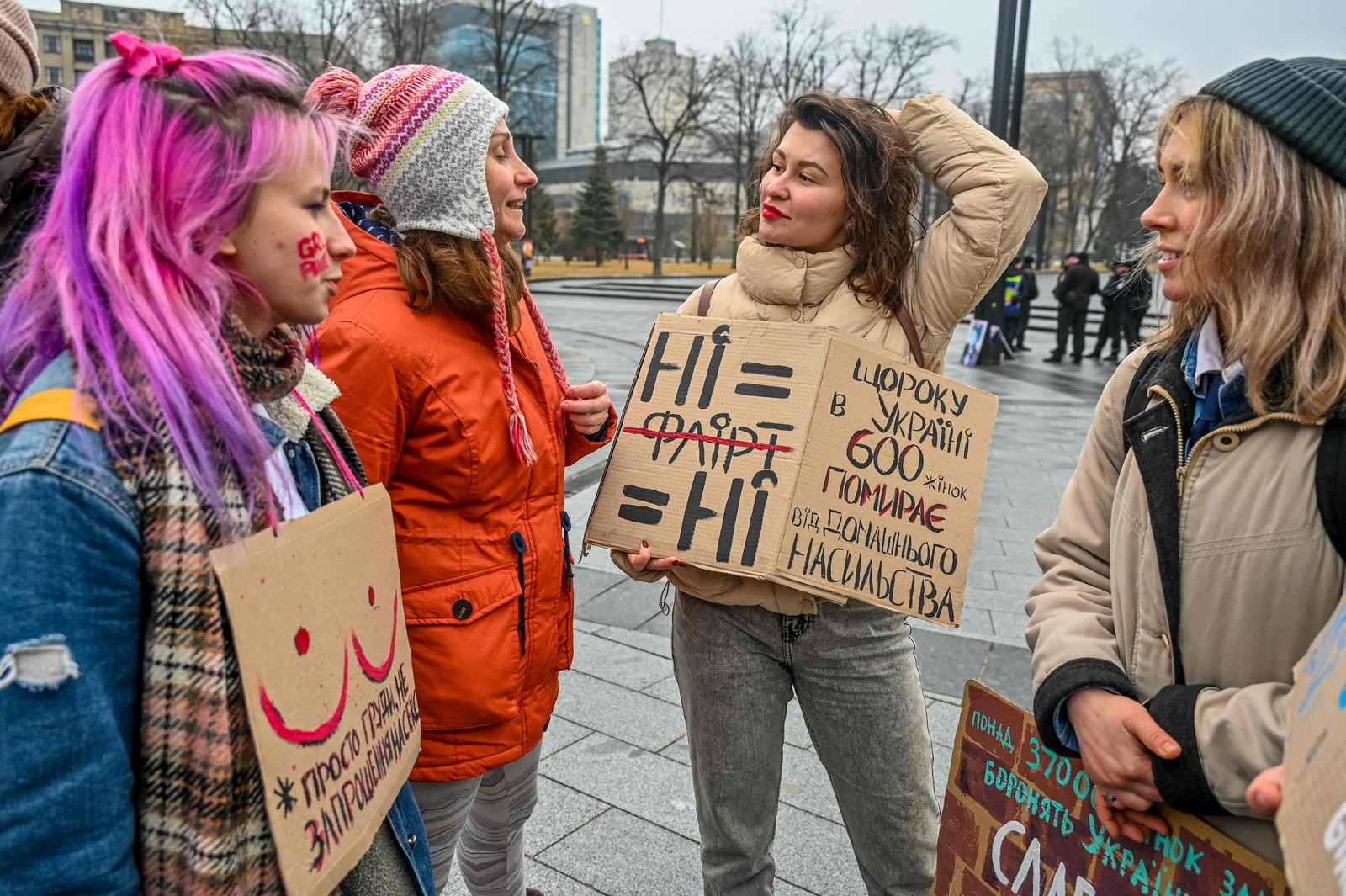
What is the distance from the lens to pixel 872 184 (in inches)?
79.0

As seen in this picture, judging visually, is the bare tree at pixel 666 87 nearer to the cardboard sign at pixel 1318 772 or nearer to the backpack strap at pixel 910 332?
the backpack strap at pixel 910 332

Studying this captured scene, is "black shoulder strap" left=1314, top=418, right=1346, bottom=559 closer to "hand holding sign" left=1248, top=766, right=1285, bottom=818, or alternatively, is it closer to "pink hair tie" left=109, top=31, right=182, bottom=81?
"hand holding sign" left=1248, top=766, right=1285, bottom=818

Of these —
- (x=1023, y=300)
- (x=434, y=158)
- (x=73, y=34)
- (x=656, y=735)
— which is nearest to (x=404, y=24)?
(x=1023, y=300)

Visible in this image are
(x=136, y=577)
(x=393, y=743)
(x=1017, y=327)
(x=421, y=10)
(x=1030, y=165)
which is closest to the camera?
(x=136, y=577)

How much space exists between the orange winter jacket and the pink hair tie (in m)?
0.66

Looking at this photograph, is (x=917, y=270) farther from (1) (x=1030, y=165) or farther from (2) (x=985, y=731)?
(2) (x=985, y=731)

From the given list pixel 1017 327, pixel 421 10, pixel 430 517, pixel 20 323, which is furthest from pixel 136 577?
pixel 421 10

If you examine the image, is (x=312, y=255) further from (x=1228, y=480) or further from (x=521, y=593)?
(x=1228, y=480)

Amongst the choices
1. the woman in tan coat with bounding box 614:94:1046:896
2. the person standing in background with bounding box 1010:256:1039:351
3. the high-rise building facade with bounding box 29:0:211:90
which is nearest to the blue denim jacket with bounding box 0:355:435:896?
the woman in tan coat with bounding box 614:94:1046:896

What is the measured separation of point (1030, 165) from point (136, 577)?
184 centimetres

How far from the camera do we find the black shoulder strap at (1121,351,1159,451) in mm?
1396

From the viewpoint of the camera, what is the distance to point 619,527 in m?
2.01

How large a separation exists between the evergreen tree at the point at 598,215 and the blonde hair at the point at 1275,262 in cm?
5181

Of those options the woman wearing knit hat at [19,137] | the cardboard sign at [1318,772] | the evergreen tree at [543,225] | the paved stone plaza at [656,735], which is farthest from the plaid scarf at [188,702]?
the evergreen tree at [543,225]
